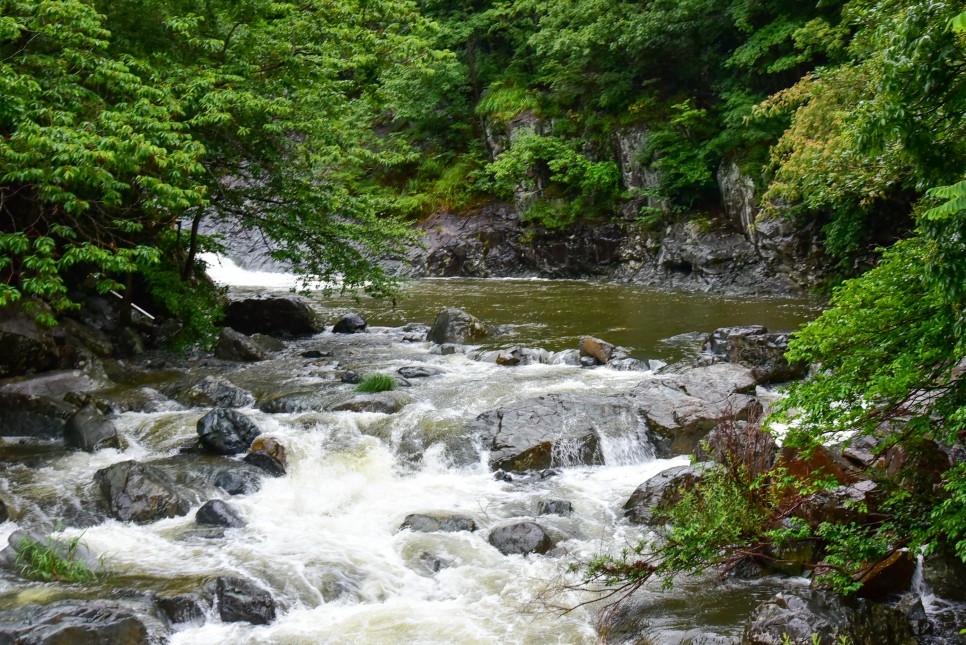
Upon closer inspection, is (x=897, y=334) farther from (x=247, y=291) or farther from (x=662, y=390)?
(x=247, y=291)

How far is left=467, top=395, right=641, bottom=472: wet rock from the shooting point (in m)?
9.66

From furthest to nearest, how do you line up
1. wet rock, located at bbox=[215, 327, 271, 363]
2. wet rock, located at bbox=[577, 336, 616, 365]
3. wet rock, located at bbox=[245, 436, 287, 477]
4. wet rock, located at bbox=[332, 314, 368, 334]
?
wet rock, located at bbox=[332, 314, 368, 334]
wet rock, located at bbox=[215, 327, 271, 363]
wet rock, located at bbox=[577, 336, 616, 365]
wet rock, located at bbox=[245, 436, 287, 477]

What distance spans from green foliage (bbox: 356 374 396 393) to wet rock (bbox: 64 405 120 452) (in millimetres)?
3574

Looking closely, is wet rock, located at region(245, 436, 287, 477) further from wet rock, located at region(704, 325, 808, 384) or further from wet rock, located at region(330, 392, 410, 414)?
wet rock, located at region(704, 325, 808, 384)

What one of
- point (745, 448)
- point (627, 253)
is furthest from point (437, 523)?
point (627, 253)

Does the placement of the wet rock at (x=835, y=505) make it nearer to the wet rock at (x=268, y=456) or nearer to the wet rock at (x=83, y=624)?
the wet rock at (x=83, y=624)

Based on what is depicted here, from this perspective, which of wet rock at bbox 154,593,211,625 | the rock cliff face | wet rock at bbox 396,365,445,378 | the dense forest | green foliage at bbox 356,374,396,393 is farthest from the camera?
the rock cliff face

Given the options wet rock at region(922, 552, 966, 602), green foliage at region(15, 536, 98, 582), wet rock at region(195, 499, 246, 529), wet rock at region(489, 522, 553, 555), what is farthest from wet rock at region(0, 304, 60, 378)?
wet rock at region(922, 552, 966, 602)

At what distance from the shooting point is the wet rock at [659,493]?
777cm

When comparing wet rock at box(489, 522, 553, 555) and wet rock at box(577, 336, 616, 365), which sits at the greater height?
wet rock at box(577, 336, 616, 365)

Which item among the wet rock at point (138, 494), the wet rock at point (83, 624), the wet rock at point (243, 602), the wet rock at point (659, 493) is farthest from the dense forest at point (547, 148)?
the wet rock at point (83, 624)

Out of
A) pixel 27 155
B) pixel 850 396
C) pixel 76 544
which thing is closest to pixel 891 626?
pixel 850 396

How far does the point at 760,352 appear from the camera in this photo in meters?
12.7

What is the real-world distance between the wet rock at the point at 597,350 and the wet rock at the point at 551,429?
296cm
